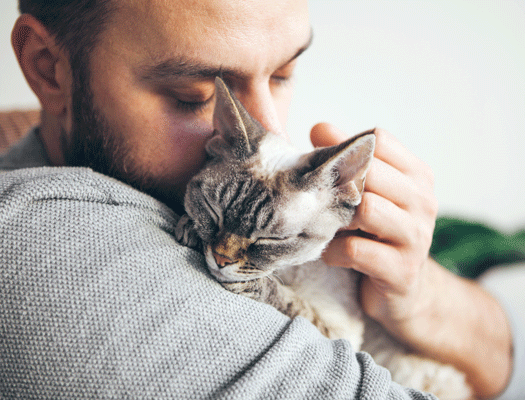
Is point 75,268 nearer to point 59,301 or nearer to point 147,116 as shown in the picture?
point 59,301

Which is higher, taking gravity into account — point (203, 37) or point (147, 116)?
point (203, 37)

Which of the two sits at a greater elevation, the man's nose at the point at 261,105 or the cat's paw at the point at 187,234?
the man's nose at the point at 261,105

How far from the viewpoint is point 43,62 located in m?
1.24

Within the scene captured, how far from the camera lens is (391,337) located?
1419 millimetres

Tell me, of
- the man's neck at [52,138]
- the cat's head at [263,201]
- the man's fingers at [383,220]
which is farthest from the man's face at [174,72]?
the man's fingers at [383,220]

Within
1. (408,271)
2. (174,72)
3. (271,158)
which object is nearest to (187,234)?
(271,158)

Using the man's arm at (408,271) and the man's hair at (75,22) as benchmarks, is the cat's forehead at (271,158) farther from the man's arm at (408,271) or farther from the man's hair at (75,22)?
the man's hair at (75,22)

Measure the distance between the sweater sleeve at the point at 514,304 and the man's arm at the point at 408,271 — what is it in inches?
2.4

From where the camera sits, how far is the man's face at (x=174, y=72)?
3.30 feet

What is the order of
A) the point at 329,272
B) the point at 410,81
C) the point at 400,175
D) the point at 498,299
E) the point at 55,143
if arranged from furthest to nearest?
the point at 410,81 → the point at 498,299 → the point at 55,143 → the point at 329,272 → the point at 400,175

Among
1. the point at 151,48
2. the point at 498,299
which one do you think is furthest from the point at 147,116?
the point at 498,299

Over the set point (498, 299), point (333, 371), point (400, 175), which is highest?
point (400, 175)

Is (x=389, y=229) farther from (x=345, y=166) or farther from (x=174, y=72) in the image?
(x=174, y=72)

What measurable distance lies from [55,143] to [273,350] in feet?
4.04
